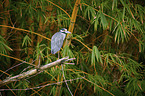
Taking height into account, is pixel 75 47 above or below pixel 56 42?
below

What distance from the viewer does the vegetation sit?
4.87ft

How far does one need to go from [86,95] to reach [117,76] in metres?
0.62

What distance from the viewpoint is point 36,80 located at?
193 cm

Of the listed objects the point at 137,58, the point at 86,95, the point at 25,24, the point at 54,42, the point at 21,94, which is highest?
the point at 25,24

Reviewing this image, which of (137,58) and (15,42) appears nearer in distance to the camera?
(15,42)

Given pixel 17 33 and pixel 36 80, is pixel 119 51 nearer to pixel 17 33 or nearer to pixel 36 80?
pixel 36 80

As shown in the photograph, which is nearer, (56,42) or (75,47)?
(56,42)

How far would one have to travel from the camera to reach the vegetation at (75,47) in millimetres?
1485

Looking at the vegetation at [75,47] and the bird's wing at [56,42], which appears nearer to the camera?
the bird's wing at [56,42]

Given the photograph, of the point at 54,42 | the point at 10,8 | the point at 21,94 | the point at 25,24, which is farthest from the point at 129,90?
the point at 10,8

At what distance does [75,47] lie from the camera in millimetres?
2115

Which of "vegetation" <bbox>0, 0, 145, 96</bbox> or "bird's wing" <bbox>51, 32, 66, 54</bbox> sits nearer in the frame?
"bird's wing" <bbox>51, 32, 66, 54</bbox>

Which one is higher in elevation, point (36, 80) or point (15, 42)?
point (15, 42)

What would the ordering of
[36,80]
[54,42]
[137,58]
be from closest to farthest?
[54,42], [36,80], [137,58]
